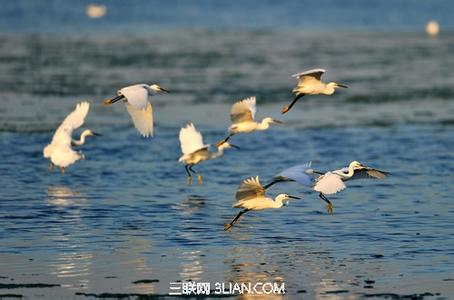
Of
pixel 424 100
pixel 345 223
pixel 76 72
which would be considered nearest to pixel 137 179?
pixel 345 223

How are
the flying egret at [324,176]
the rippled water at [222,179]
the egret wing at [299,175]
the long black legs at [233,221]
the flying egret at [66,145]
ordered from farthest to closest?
1. the flying egret at [66,145]
2. the long black legs at [233,221]
3. the flying egret at [324,176]
4. the egret wing at [299,175]
5. the rippled water at [222,179]

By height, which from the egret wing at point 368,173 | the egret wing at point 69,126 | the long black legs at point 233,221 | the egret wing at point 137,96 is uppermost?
the egret wing at point 69,126

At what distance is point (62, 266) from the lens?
16203mm

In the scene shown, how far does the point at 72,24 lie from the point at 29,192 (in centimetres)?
4408

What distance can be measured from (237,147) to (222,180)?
215cm

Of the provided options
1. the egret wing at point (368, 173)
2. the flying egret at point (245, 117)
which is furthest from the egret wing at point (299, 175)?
the flying egret at point (245, 117)

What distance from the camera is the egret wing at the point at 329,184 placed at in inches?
684

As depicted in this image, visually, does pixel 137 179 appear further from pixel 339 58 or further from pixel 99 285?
pixel 339 58

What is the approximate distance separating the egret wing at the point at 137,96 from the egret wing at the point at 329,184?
331 cm

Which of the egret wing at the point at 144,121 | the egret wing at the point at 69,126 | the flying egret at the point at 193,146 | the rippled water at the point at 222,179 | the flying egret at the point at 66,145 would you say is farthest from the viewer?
the egret wing at the point at 69,126

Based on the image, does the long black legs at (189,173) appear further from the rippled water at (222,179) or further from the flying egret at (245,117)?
the flying egret at (245,117)

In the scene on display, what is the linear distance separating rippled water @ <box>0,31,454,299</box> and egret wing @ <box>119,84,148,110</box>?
6.27ft

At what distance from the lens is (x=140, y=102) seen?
63.5ft

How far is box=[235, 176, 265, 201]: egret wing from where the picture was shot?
17562 mm
